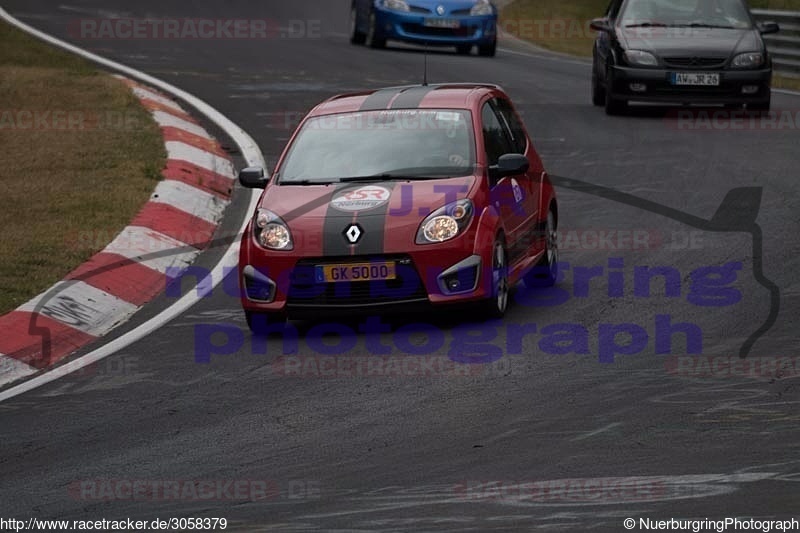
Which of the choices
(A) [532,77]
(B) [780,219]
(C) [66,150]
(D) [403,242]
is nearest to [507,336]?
(D) [403,242]

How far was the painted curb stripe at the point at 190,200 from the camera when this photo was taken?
14438 millimetres

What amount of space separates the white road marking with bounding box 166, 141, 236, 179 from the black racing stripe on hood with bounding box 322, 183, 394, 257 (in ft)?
19.3

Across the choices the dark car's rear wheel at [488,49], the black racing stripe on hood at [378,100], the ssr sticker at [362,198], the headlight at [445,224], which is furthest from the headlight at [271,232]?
the dark car's rear wheel at [488,49]

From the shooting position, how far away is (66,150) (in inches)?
664

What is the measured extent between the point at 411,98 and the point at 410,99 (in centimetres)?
3

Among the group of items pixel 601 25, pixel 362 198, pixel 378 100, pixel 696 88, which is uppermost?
pixel 378 100

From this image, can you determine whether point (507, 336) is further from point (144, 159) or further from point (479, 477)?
point (144, 159)

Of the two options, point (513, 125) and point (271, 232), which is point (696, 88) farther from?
point (271, 232)

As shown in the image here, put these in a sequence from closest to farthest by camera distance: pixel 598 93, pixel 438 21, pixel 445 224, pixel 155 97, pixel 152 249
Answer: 1. pixel 445 224
2. pixel 152 249
3. pixel 155 97
4. pixel 598 93
5. pixel 438 21

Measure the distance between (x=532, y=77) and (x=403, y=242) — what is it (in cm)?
1429

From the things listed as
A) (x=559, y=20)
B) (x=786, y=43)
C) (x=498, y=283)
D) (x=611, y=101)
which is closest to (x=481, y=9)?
(x=786, y=43)

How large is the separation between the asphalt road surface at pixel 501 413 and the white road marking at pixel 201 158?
1.58m

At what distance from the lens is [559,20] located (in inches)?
1473

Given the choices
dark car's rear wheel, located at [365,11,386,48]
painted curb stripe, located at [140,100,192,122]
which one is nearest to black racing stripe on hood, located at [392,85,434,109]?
painted curb stripe, located at [140,100,192,122]
